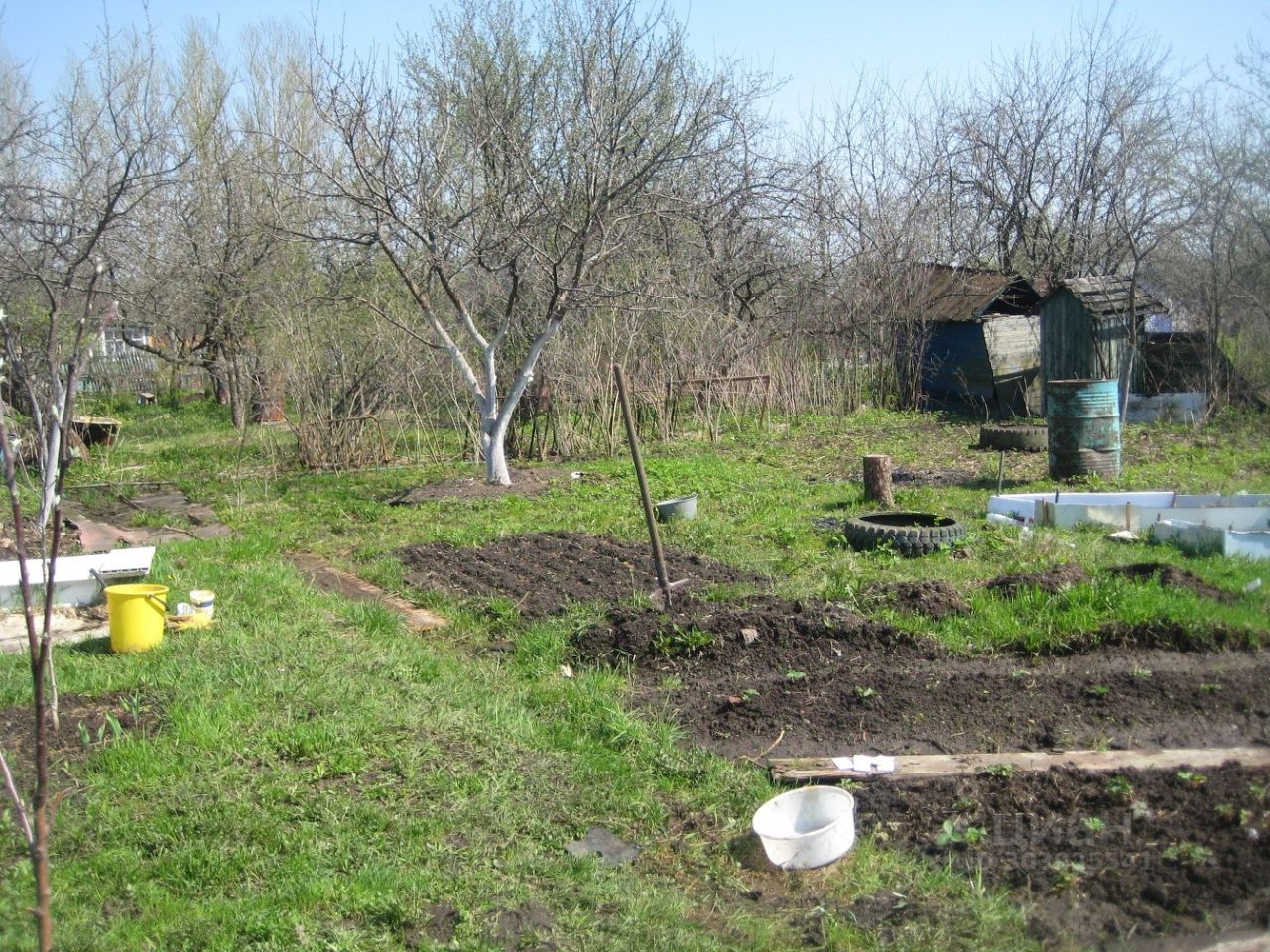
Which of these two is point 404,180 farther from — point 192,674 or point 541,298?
point 192,674

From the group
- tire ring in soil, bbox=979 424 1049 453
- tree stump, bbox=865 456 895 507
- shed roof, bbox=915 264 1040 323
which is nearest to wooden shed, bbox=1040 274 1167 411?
shed roof, bbox=915 264 1040 323

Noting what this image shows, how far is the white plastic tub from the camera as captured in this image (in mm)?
3566

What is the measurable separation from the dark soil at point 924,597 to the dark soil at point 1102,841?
2068 millimetres

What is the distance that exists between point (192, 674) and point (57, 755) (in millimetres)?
925

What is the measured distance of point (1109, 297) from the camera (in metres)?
15.6

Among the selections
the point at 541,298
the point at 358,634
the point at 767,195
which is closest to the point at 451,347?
the point at 541,298

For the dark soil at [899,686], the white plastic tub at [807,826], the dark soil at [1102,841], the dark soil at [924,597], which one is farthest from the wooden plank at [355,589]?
the dark soil at [1102,841]

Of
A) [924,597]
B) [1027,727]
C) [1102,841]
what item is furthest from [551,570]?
[1102,841]

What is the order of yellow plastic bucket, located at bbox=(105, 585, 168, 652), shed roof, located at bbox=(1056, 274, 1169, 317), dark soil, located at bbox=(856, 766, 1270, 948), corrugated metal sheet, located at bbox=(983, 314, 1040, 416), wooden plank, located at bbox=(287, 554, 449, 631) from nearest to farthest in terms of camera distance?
dark soil, located at bbox=(856, 766, 1270, 948) < yellow plastic bucket, located at bbox=(105, 585, 168, 652) < wooden plank, located at bbox=(287, 554, 449, 631) < shed roof, located at bbox=(1056, 274, 1169, 317) < corrugated metal sheet, located at bbox=(983, 314, 1040, 416)

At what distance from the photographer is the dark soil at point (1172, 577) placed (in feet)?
19.6

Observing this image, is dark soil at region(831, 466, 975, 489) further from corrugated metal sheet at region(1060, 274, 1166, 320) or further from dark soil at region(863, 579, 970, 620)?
corrugated metal sheet at region(1060, 274, 1166, 320)

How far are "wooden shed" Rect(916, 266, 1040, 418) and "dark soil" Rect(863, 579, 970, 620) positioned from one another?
10.9m

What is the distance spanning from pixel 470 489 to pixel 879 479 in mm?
4004

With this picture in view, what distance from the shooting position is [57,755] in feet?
14.3
